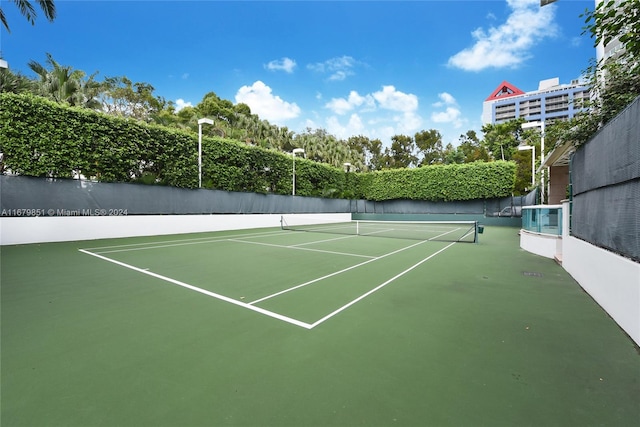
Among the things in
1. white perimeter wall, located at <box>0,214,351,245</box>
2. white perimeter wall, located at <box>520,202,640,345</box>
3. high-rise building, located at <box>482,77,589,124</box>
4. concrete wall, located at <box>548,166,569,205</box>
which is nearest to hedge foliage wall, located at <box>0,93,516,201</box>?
white perimeter wall, located at <box>0,214,351,245</box>

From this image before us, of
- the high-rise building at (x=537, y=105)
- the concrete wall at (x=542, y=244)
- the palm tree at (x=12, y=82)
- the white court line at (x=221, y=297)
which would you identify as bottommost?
the white court line at (x=221, y=297)

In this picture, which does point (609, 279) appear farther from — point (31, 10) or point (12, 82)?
point (12, 82)

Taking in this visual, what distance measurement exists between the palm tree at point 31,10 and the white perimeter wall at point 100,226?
6.71 m

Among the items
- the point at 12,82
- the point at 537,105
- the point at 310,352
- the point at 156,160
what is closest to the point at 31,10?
the point at 12,82

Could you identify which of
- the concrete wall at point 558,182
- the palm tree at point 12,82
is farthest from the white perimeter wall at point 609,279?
the palm tree at point 12,82

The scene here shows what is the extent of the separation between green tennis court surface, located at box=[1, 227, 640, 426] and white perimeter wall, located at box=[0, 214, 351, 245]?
6.52m

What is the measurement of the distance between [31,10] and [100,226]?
8219 mm

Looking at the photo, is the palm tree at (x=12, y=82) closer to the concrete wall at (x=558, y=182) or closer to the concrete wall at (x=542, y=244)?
the concrete wall at (x=542, y=244)

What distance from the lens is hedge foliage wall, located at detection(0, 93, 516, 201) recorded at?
10.9 m

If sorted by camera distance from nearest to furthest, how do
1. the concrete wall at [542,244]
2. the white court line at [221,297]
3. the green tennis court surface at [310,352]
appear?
1. the green tennis court surface at [310,352]
2. the white court line at [221,297]
3. the concrete wall at [542,244]

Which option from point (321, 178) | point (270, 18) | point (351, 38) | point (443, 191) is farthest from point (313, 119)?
point (443, 191)

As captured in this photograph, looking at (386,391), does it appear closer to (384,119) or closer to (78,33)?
(78,33)

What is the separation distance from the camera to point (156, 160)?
14617mm

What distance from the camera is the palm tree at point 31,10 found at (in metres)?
10.2
